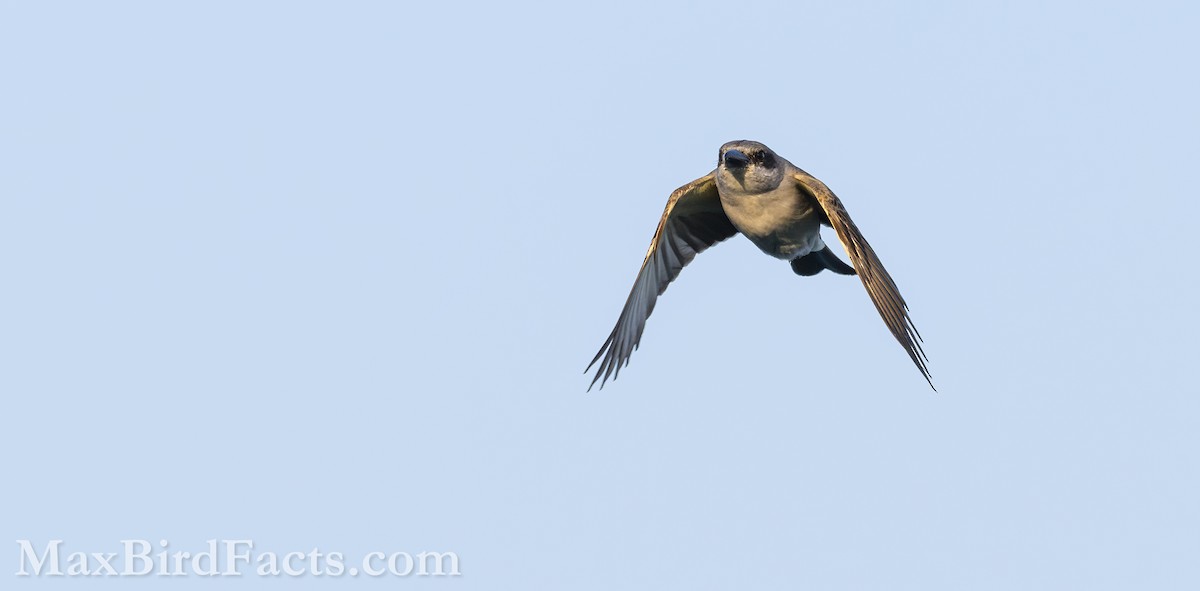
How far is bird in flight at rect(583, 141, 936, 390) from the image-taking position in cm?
1373

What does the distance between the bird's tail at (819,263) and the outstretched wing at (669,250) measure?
0.94m

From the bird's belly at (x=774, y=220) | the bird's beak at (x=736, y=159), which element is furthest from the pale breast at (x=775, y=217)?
the bird's beak at (x=736, y=159)

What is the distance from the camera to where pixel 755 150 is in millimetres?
14703

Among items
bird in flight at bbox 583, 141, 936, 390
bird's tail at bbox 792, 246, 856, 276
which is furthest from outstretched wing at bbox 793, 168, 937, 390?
bird's tail at bbox 792, 246, 856, 276

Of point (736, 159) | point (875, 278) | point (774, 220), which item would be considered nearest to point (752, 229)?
point (774, 220)

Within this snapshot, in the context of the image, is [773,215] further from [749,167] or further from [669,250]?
[669,250]

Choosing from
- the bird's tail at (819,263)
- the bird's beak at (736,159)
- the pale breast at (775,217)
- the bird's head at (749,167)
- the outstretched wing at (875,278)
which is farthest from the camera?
the bird's tail at (819,263)

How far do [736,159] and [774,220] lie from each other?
2.76 feet

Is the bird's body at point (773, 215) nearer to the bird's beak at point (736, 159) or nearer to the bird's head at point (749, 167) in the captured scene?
the bird's head at point (749, 167)

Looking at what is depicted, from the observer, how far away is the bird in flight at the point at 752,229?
13.7 m

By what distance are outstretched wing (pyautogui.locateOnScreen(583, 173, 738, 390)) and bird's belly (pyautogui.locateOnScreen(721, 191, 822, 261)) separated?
25.0 inches

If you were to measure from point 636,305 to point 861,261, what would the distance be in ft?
10.1

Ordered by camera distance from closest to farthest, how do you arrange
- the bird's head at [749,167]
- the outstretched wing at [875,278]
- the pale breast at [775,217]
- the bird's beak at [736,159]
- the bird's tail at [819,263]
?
the outstretched wing at [875,278], the bird's beak at [736,159], the bird's head at [749,167], the pale breast at [775,217], the bird's tail at [819,263]

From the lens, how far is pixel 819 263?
16.1 meters
